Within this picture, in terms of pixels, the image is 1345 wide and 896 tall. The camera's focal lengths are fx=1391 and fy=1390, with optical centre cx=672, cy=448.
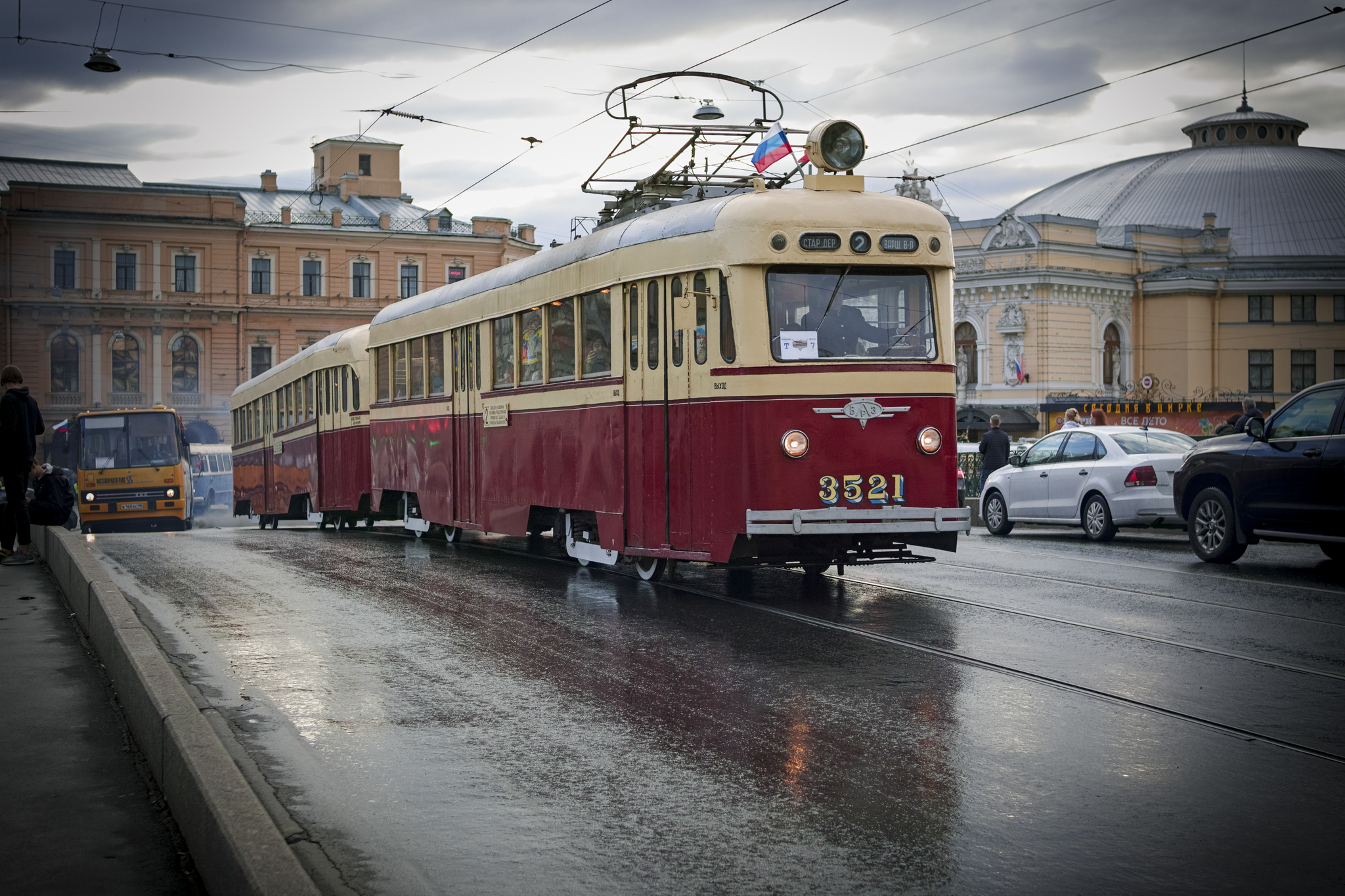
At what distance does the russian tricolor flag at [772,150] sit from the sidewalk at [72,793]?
7.81 metres

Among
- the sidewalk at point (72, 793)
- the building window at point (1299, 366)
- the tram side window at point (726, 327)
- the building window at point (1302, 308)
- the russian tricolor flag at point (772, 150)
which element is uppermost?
the building window at point (1302, 308)

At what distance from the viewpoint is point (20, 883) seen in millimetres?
4484

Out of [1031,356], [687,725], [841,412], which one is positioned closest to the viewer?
[687,725]

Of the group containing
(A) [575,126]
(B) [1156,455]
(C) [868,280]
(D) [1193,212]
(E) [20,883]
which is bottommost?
(E) [20,883]

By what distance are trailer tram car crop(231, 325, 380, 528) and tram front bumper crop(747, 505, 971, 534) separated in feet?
38.1

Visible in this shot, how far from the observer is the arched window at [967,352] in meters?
59.1

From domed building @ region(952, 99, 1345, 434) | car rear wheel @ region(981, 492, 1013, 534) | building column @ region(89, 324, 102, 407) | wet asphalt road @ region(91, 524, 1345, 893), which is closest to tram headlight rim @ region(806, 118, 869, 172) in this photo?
wet asphalt road @ region(91, 524, 1345, 893)

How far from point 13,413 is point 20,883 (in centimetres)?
896

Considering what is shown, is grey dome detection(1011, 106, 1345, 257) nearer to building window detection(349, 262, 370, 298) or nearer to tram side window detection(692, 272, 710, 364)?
building window detection(349, 262, 370, 298)

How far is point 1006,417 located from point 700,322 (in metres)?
44.1

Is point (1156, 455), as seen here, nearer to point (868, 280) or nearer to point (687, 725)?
point (868, 280)

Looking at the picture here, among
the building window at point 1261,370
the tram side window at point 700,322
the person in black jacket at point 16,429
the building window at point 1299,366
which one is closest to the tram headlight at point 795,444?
the tram side window at point 700,322

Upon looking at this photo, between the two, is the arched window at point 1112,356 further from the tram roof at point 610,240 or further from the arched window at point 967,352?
the tram roof at point 610,240

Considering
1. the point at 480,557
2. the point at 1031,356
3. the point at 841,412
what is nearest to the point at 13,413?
the point at 480,557
